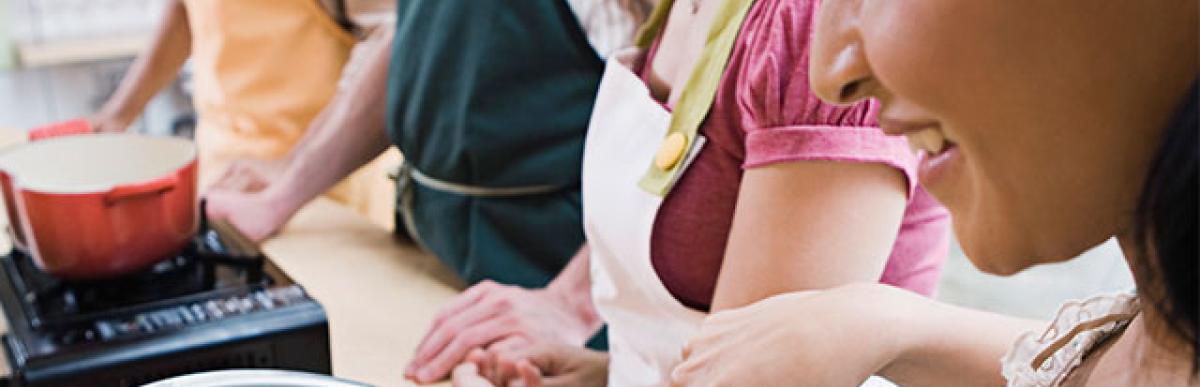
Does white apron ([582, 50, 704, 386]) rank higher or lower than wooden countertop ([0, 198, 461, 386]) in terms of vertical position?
higher

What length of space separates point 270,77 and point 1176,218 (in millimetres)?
1410

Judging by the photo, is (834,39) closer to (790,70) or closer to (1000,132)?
(1000,132)

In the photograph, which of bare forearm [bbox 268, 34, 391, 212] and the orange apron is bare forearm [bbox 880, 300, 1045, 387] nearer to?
bare forearm [bbox 268, 34, 391, 212]

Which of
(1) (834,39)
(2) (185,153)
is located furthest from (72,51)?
(1) (834,39)

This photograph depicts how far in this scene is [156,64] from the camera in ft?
5.90

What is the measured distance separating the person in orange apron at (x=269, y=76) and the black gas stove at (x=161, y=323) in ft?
1.80

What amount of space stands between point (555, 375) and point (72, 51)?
273 centimetres

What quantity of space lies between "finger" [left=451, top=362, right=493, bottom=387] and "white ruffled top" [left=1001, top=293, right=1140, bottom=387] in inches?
17.9

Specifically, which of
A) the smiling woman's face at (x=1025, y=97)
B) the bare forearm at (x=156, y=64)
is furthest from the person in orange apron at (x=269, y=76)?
the smiling woman's face at (x=1025, y=97)

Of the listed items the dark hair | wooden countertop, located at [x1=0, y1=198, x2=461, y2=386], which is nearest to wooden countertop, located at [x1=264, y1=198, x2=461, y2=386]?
wooden countertop, located at [x1=0, y1=198, x2=461, y2=386]

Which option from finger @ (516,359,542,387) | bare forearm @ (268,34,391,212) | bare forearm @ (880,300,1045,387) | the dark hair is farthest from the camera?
bare forearm @ (268,34,391,212)

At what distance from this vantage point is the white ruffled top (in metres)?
0.54

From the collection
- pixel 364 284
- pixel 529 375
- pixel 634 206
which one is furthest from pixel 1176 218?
pixel 364 284

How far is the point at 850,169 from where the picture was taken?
2.20 ft
